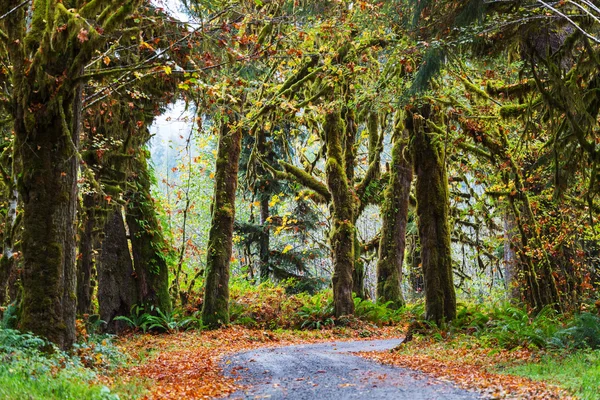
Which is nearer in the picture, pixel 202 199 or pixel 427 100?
pixel 427 100

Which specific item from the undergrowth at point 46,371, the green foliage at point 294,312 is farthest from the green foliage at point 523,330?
the undergrowth at point 46,371

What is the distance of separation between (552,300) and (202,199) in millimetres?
22835

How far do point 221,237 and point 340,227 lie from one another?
3706 millimetres

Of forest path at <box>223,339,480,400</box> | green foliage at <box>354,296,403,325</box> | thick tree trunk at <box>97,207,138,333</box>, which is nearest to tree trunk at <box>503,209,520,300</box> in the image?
green foliage at <box>354,296,403,325</box>

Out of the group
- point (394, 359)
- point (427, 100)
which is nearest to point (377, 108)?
Answer: point (427, 100)

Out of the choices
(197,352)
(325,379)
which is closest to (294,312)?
(197,352)

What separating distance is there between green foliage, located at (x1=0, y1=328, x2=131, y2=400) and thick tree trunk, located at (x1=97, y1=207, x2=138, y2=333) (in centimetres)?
778

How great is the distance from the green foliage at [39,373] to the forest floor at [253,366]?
0.69 metres

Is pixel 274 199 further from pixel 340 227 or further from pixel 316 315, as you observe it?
pixel 316 315

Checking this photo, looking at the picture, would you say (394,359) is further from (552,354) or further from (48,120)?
(48,120)

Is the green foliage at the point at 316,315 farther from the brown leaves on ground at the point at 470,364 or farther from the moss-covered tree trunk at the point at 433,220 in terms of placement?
the brown leaves on ground at the point at 470,364

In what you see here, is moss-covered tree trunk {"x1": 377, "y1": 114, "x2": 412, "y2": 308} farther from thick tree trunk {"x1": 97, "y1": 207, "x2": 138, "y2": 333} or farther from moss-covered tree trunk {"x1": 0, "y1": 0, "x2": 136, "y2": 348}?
moss-covered tree trunk {"x1": 0, "y1": 0, "x2": 136, "y2": 348}

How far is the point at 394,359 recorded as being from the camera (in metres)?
10.1

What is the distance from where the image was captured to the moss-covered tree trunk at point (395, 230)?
64.1 ft
